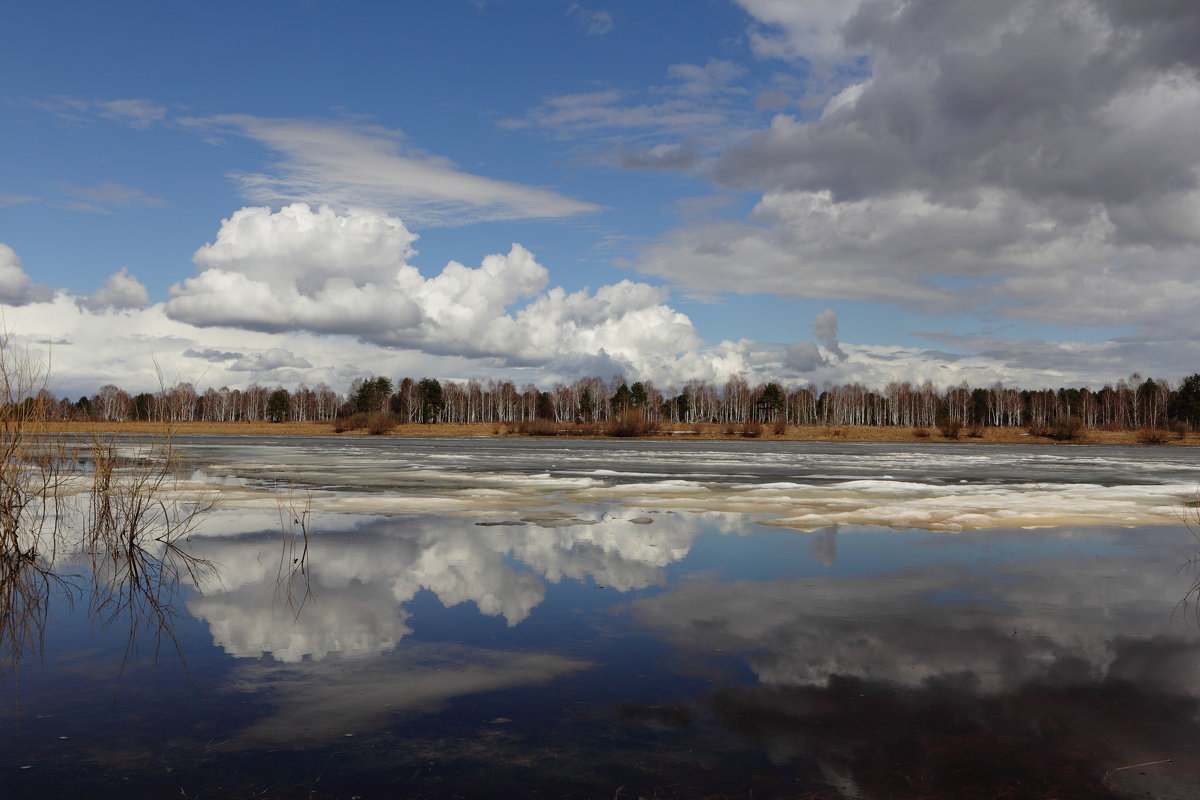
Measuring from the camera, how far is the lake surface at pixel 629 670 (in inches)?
168

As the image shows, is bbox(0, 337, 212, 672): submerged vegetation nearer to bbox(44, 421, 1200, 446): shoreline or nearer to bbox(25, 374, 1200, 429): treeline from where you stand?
bbox(44, 421, 1200, 446): shoreline

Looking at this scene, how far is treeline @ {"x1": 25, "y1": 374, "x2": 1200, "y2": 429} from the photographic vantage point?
110312 millimetres

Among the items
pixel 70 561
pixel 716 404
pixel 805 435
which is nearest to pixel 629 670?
pixel 70 561

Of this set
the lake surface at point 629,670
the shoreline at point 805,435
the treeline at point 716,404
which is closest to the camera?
the lake surface at point 629,670

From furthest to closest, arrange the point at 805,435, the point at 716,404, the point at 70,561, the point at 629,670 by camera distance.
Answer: the point at 716,404 → the point at 805,435 → the point at 70,561 → the point at 629,670

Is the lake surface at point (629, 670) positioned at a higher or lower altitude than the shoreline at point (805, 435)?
higher

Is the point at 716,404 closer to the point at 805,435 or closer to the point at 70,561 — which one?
the point at 805,435

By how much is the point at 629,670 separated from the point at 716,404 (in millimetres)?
118340

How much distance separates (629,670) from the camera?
19.8 ft

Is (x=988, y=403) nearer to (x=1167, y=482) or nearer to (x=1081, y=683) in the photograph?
(x=1167, y=482)

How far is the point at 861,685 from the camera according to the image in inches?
223

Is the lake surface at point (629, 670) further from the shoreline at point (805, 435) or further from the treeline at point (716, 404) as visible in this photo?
the treeline at point (716, 404)

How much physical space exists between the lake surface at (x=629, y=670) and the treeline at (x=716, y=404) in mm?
96668

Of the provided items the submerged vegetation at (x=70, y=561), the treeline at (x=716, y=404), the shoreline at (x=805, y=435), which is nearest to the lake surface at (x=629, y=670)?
the submerged vegetation at (x=70, y=561)
